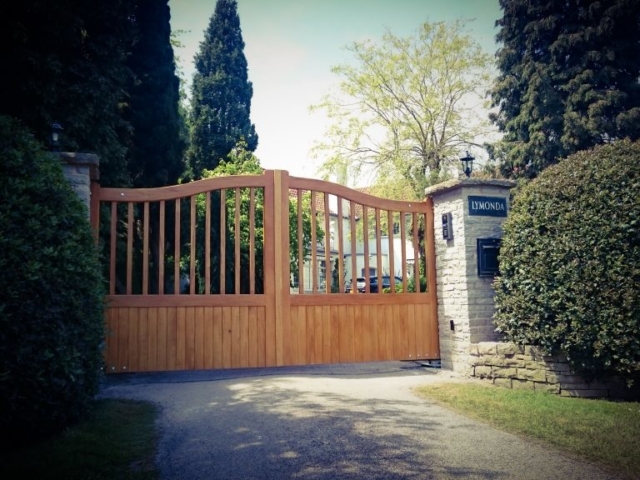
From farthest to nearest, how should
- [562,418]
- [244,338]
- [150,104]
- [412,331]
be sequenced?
[150,104] → [412,331] → [244,338] → [562,418]

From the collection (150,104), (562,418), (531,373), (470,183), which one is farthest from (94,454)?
(150,104)

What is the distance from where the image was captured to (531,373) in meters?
5.39

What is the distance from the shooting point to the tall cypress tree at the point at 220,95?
61.6 ft

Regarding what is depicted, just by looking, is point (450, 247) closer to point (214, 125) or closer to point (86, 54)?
point (86, 54)

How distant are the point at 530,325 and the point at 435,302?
1.53m

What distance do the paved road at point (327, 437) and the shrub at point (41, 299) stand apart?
90cm

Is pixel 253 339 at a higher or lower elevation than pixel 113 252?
lower

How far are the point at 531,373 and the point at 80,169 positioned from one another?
18.5ft

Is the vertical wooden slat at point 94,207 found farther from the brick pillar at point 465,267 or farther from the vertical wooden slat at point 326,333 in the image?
the brick pillar at point 465,267

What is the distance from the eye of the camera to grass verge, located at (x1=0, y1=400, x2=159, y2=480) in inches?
113

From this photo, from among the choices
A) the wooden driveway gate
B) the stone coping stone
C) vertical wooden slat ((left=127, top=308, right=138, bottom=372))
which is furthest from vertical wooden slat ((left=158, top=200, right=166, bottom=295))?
the stone coping stone

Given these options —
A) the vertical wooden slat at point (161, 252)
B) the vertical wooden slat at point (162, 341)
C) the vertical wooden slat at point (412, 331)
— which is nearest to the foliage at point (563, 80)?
the vertical wooden slat at point (412, 331)

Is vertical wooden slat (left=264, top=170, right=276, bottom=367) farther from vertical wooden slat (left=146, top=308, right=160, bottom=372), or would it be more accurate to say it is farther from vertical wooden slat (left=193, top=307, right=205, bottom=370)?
vertical wooden slat (left=146, top=308, right=160, bottom=372)

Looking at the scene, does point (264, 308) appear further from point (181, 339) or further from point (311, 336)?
point (181, 339)
